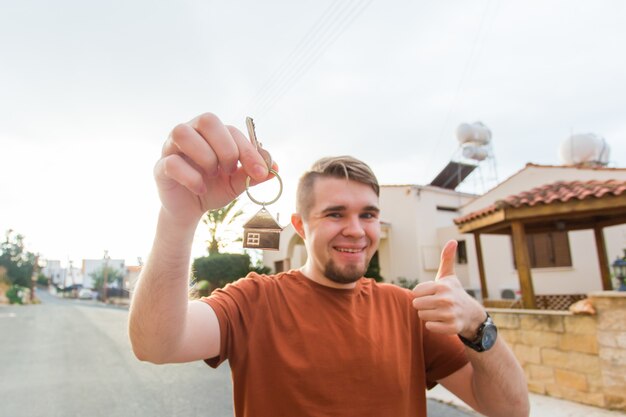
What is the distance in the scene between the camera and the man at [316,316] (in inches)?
48.7

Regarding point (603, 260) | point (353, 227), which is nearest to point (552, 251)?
point (603, 260)

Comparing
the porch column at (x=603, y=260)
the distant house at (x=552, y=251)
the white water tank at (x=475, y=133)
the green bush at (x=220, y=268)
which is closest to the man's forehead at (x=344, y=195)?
the porch column at (x=603, y=260)

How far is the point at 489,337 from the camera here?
5.36 feet

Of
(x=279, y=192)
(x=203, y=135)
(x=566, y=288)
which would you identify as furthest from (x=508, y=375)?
(x=566, y=288)

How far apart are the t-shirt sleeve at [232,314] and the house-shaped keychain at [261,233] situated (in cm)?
26

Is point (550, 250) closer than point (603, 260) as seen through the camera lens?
No

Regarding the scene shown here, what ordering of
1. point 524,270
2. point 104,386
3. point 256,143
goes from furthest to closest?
point 524,270
point 104,386
point 256,143

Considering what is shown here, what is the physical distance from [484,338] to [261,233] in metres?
1.04

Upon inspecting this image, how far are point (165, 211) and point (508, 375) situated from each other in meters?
1.61

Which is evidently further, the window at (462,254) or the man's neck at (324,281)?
the window at (462,254)

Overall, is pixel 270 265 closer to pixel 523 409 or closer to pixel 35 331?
pixel 35 331

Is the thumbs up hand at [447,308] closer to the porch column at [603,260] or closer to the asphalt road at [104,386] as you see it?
the asphalt road at [104,386]

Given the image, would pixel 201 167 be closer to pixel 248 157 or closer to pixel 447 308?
pixel 248 157

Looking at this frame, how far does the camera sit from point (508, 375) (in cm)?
171
